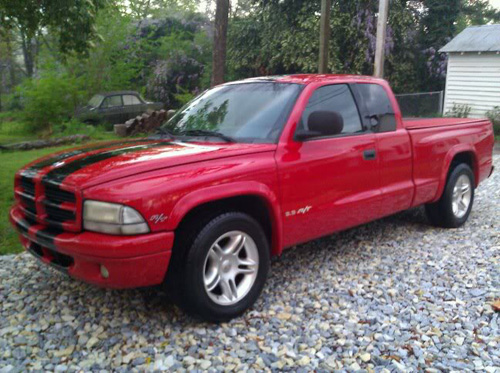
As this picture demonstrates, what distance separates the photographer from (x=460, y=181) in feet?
19.9

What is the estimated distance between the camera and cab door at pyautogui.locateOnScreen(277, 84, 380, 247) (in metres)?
3.97

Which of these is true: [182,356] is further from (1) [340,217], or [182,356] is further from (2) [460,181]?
(2) [460,181]

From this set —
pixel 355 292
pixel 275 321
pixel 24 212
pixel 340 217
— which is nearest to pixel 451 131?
pixel 340 217

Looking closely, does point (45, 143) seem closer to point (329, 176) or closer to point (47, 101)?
point (47, 101)

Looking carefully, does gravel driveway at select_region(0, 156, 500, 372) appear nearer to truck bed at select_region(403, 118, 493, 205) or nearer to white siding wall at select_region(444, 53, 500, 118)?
truck bed at select_region(403, 118, 493, 205)

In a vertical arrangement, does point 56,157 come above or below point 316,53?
below

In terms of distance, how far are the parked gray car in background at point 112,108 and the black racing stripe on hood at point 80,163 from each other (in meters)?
14.9

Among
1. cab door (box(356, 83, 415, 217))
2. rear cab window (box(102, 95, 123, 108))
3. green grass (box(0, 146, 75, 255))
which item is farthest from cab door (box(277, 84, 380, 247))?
rear cab window (box(102, 95, 123, 108))

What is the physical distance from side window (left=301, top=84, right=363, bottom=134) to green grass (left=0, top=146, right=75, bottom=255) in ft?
10.8

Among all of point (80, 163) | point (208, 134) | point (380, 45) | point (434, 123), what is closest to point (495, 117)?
point (380, 45)

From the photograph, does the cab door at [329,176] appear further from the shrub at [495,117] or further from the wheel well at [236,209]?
the shrub at [495,117]

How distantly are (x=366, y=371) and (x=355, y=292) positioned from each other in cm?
112

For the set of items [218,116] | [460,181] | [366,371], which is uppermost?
[218,116]

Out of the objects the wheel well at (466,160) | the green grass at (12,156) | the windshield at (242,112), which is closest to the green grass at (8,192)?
the green grass at (12,156)
